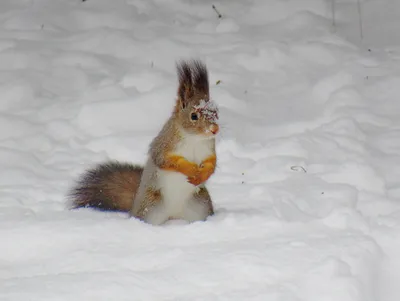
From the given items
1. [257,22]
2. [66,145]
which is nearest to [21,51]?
[66,145]

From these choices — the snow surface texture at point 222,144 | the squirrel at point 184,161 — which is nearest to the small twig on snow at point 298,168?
the snow surface texture at point 222,144

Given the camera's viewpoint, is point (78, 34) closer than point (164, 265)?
No

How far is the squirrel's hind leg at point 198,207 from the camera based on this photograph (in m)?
3.42

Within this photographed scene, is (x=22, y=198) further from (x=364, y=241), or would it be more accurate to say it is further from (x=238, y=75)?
(x=238, y=75)

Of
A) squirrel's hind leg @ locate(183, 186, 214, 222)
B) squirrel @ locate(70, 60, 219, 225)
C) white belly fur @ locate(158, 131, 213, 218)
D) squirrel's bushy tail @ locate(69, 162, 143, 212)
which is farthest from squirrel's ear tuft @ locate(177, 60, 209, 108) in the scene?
squirrel's bushy tail @ locate(69, 162, 143, 212)

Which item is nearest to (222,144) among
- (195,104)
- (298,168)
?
(298,168)

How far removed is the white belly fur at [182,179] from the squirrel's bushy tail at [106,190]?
0.30m

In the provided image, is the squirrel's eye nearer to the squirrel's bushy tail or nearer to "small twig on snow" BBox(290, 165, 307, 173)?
the squirrel's bushy tail

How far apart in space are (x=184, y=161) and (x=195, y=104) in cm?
23

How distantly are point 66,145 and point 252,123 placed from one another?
0.99 metres

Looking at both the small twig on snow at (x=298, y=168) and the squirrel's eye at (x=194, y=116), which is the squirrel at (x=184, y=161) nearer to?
the squirrel's eye at (x=194, y=116)

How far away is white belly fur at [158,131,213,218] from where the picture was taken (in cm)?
336

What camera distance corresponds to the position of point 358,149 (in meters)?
4.25

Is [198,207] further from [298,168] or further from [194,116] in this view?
[298,168]
